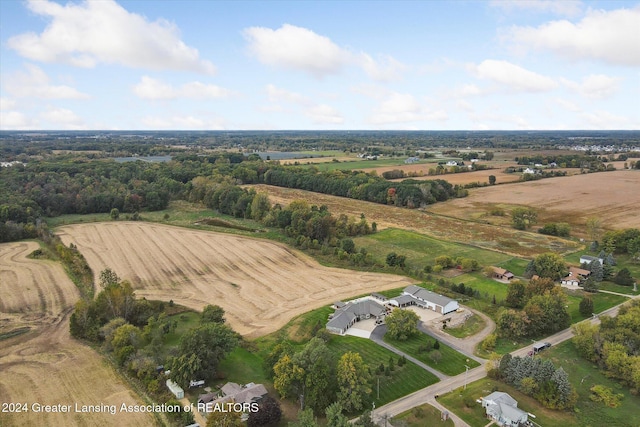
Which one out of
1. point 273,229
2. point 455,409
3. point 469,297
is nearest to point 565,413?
point 455,409

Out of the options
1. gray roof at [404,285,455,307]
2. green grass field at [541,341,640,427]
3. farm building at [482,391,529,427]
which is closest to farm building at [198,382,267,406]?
farm building at [482,391,529,427]

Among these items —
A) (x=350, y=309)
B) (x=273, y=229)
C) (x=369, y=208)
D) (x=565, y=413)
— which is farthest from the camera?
(x=369, y=208)

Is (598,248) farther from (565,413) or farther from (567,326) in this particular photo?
(565,413)

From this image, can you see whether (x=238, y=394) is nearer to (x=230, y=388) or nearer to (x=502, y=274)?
(x=230, y=388)

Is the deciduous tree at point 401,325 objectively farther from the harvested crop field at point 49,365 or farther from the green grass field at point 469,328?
the harvested crop field at point 49,365

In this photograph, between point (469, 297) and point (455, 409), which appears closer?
point (455, 409)

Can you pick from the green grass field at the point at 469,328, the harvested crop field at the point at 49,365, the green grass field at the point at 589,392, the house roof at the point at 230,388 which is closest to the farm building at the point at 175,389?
the harvested crop field at the point at 49,365
